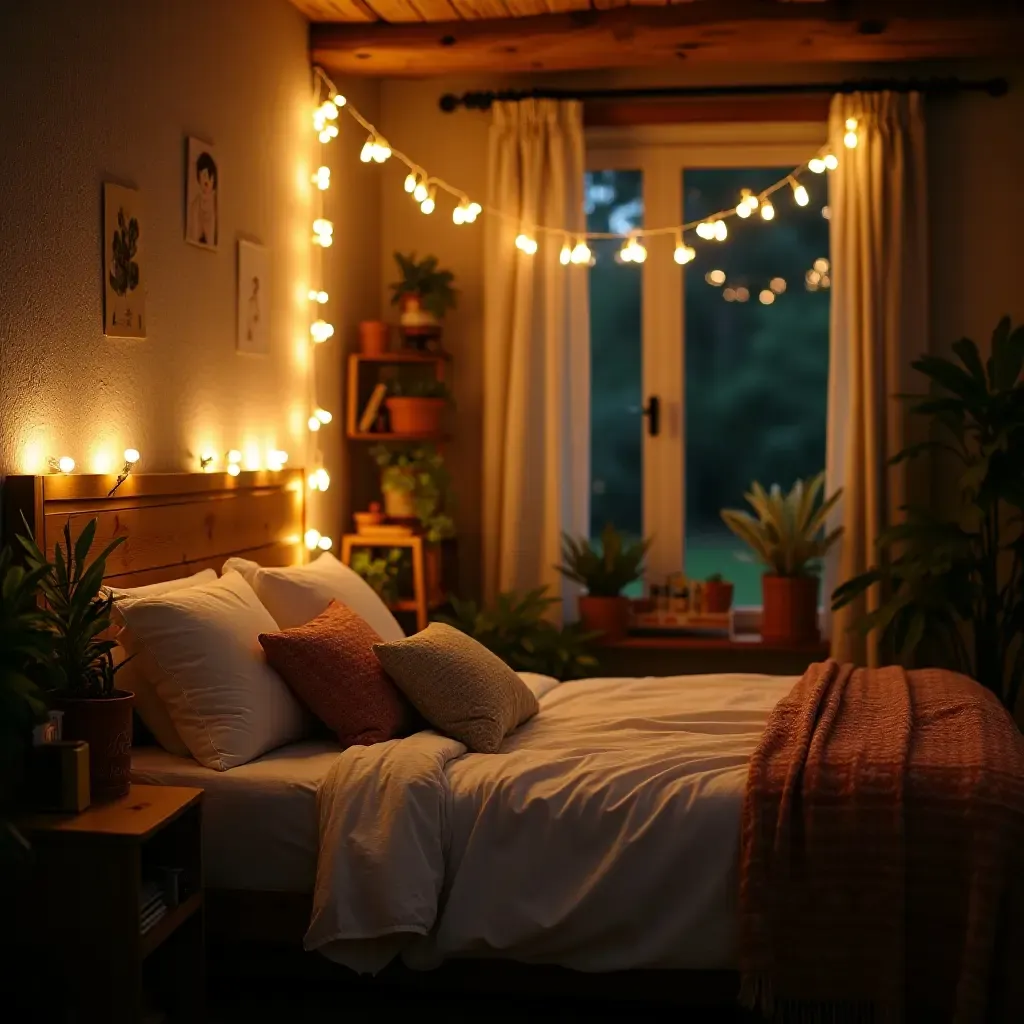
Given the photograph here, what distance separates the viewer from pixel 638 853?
284cm

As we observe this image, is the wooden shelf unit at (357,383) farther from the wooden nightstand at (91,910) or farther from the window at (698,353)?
the wooden nightstand at (91,910)

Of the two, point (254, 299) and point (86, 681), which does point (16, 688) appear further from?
point (254, 299)

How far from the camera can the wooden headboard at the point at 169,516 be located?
2.94 m

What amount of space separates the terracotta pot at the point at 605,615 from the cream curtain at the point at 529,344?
13 cm

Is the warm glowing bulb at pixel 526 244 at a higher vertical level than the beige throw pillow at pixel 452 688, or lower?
higher

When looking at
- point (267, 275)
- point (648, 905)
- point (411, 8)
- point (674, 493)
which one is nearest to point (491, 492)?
point (674, 493)

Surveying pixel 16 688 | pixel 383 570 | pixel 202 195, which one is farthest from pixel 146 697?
pixel 383 570

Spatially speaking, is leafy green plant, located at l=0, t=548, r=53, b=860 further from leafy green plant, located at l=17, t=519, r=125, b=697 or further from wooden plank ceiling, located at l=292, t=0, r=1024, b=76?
wooden plank ceiling, located at l=292, t=0, r=1024, b=76

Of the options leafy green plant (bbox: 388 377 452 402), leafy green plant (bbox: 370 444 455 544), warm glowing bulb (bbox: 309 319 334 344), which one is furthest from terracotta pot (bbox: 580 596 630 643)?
warm glowing bulb (bbox: 309 319 334 344)

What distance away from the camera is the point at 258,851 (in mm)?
2975

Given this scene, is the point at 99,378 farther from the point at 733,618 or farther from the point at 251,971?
the point at 733,618

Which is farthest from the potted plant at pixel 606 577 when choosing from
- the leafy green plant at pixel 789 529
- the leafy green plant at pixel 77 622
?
the leafy green plant at pixel 77 622

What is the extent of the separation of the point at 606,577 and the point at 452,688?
2192 mm

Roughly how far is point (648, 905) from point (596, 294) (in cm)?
341
